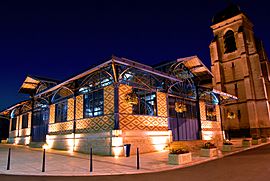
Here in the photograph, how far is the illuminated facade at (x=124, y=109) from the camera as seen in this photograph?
1284 centimetres

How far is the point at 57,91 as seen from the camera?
18000mm

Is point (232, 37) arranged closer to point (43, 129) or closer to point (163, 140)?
point (163, 140)

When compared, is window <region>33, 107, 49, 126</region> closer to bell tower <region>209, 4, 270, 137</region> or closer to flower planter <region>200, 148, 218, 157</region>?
flower planter <region>200, 148, 218, 157</region>

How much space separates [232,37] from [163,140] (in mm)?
31888

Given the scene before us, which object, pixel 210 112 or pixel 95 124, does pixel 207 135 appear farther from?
pixel 95 124

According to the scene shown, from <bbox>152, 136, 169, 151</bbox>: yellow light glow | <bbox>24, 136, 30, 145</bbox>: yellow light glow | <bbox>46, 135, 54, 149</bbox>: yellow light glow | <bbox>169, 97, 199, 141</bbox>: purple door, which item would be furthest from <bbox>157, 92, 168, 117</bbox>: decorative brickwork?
<bbox>24, 136, 30, 145</bbox>: yellow light glow

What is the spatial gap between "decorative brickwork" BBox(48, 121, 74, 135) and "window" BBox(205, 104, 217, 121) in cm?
1336

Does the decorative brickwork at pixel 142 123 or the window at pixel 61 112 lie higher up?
the window at pixel 61 112

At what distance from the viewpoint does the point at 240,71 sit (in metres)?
36.2

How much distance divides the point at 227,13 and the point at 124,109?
36573mm

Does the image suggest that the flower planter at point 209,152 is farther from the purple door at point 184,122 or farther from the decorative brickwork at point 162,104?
the purple door at point 184,122

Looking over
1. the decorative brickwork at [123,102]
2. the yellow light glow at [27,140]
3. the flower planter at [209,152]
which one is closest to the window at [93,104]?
the decorative brickwork at [123,102]

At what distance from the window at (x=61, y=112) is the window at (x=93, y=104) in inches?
132

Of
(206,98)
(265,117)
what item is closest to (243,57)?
(265,117)
